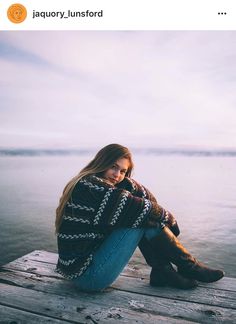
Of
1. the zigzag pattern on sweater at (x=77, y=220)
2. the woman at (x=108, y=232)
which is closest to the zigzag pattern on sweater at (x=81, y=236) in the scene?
the woman at (x=108, y=232)

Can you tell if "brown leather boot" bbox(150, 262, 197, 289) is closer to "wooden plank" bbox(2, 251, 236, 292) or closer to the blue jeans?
"wooden plank" bbox(2, 251, 236, 292)

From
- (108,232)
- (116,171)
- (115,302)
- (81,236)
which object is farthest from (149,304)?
(116,171)

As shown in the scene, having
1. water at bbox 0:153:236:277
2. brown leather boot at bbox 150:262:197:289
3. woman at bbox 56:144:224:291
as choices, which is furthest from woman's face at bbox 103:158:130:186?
water at bbox 0:153:236:277

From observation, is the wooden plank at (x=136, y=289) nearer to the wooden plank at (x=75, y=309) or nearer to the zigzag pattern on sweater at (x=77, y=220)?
the wooden plank at (x=75, y=309)

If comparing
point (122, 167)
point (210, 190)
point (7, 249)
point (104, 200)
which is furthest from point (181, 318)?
point (210, 190)

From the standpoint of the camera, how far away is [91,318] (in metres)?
2.55

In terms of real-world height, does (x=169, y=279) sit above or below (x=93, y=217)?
below

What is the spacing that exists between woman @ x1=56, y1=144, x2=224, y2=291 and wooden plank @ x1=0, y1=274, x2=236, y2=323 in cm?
11

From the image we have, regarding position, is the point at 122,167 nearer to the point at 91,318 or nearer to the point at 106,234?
the point at 106,234

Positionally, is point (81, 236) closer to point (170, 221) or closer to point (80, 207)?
point (80, 207)
